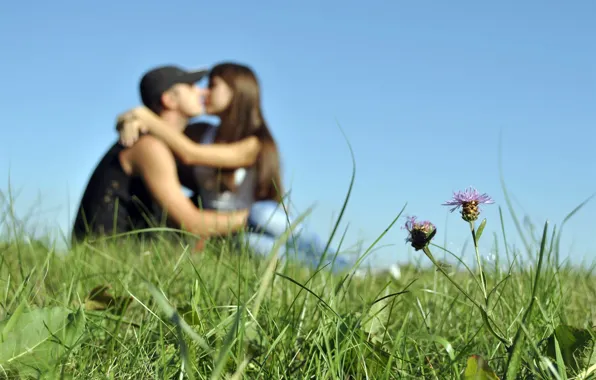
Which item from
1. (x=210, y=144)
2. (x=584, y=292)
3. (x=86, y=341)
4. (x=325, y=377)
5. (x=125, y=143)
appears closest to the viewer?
(x=325, y=377)

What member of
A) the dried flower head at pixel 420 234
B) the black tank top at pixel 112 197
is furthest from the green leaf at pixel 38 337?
the black tank top at pixel 112 197

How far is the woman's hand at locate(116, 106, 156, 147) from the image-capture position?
557 cm

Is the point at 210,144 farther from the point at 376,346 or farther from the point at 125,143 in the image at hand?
the point at 376,346

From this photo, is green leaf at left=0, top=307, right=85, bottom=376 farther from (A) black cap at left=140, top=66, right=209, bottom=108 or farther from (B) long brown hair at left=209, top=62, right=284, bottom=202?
(A) black cap at left=140, top=66, right=209, bottom=108

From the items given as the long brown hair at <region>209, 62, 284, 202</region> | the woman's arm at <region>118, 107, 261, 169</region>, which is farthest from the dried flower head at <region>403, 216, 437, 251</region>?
the long brown hair at <region>209, 62, 284, 202</region>

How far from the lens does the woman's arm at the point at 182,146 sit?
5.58m

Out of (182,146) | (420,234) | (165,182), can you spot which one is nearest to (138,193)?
(165,182)

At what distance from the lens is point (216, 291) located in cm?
166

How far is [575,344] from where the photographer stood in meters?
1.09

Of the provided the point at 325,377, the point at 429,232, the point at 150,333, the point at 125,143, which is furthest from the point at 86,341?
the point at 125,143

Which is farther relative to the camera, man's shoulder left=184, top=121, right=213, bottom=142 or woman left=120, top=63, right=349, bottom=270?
man's shoulder left=184, top=121, right=213, bottom=142

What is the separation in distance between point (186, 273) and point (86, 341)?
50cm

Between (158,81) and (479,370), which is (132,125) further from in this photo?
(479,370)

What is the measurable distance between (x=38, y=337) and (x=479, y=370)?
728 mm
